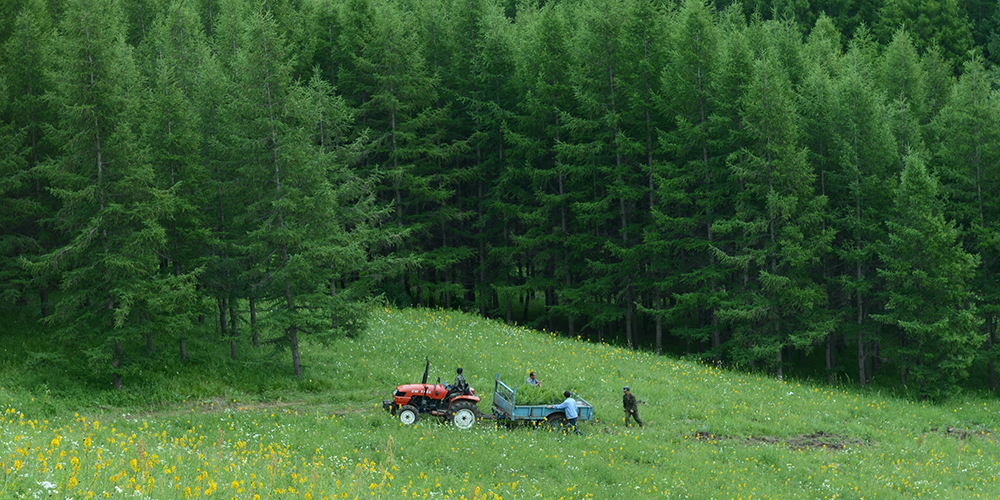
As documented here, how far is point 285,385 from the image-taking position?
79.2ft

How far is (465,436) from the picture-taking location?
18203 millimetres

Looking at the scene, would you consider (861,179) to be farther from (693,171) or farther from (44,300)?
(44,300)

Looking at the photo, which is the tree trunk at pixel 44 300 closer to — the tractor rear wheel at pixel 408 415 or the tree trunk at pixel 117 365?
the tree trunk at pixel 117 365

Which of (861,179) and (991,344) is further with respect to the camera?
(861,179)

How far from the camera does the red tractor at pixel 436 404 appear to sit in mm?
19562

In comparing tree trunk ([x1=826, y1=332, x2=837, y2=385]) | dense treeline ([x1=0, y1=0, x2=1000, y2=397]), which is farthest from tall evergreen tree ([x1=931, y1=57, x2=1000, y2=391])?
tree trunk ([x1=826, y1=332, x2=837, y2=385])

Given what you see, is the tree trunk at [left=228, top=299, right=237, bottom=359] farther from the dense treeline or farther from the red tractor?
the red tractor

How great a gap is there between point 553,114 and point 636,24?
6430mm

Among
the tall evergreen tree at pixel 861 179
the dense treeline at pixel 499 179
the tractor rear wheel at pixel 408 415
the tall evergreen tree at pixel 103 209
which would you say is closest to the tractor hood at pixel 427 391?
the tractor rear wheel at pixel 408 415

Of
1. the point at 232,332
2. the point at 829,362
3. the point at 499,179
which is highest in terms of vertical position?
the point at 499,179

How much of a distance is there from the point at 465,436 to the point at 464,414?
→ 4.68 feet

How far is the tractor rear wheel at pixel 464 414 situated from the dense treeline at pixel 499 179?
6.75 metres

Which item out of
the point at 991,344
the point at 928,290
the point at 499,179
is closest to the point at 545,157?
the point at 499,179

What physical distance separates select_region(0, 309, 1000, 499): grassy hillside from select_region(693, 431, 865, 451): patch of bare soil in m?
0.09
